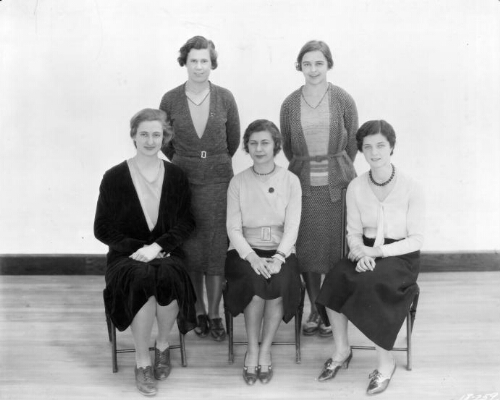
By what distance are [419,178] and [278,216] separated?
178 centimetres

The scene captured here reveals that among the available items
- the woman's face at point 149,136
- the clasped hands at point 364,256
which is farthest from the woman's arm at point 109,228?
the clasped hands at point 364,256

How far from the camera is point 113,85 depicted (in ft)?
13.6

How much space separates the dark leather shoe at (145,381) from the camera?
2.56 meters

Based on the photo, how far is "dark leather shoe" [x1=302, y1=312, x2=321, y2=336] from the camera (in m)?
3.24

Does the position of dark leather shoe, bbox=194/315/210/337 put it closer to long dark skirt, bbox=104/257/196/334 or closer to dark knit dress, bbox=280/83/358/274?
long dark skirt, bbox=104/257/196/334

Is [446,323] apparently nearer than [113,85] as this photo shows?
Yes

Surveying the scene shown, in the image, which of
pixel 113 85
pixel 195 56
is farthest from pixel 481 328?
pixel 113 85

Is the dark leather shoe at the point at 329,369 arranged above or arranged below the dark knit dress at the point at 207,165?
below

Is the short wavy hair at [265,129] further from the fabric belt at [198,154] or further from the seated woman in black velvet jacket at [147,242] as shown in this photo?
the seated woman in black velvet jacket at [147,242]

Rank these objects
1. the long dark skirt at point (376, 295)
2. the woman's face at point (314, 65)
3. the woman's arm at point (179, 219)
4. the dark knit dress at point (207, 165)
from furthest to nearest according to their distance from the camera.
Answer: the dark knit dress at point (207, 165)
the woman's face at point (314, 65)
the woman's arm at point (179, 219)
the long dark skirt at point (376, 295)

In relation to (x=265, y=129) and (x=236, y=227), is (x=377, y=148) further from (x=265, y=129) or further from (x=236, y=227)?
(x=236, y=227)

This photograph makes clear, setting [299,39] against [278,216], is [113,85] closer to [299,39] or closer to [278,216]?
[299,39]

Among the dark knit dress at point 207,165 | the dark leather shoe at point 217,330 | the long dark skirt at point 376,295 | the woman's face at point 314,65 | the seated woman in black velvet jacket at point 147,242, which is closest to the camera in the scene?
the long dark skirt at point 376,295

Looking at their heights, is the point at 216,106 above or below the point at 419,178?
above
